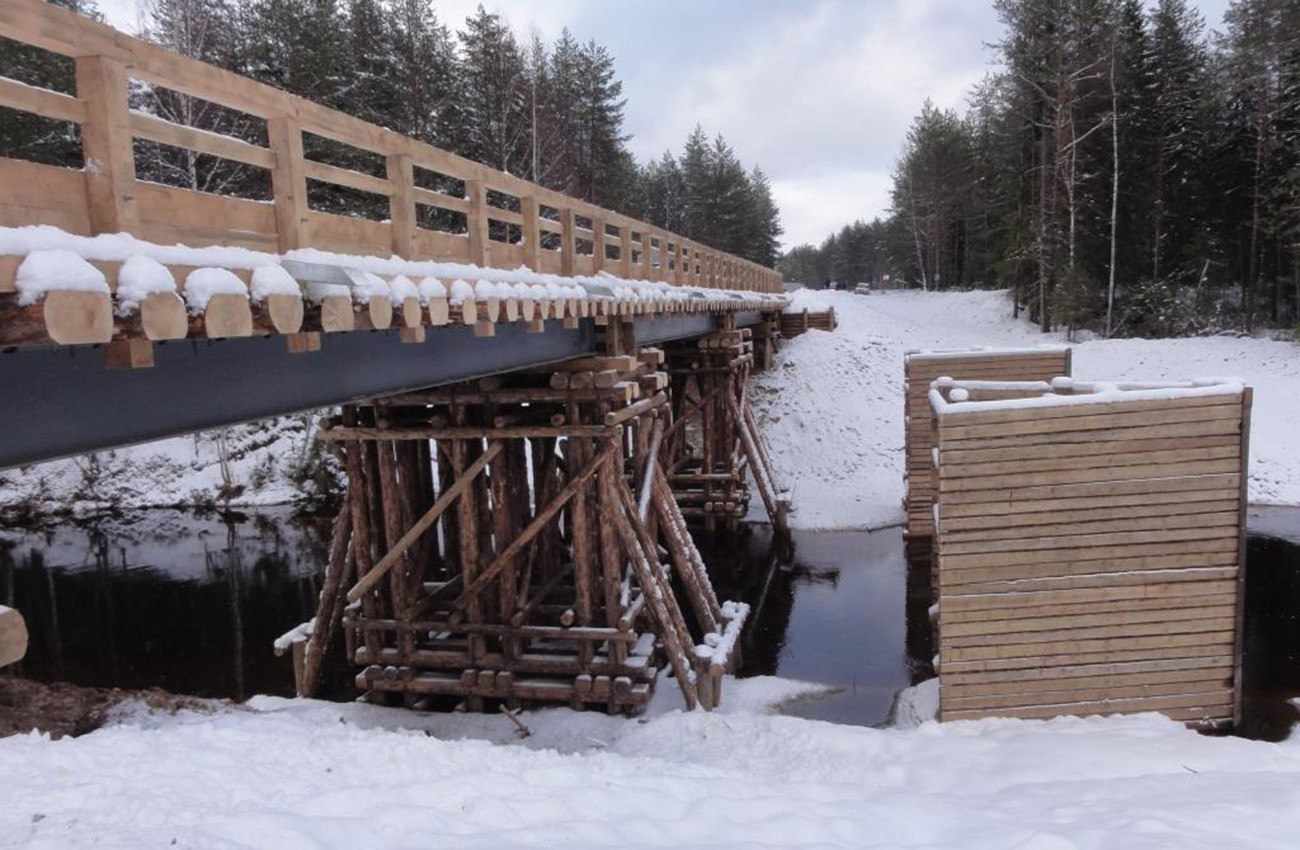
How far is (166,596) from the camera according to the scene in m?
13.9

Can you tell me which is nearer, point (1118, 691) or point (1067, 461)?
point (1067, 461)

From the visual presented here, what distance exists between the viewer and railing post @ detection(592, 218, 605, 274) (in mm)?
7930

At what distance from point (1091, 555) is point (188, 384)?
7241mm

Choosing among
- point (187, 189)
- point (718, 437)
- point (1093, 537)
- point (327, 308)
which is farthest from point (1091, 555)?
point (718, 437)

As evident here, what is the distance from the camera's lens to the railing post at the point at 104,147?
267cm

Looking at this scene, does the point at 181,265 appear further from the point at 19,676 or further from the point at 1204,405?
the point at 19,676

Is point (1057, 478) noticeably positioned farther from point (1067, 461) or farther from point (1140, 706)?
point (1140, 706)

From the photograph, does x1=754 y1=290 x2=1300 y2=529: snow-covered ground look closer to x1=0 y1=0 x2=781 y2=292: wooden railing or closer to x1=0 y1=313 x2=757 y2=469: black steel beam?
x1=0 y1=313 x2=757 y2=469: black steel beam

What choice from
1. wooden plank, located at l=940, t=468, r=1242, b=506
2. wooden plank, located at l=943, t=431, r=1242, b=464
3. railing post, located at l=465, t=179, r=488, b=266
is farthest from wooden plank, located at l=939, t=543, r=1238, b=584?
railing post, located at l=465, t=179, r=488, b=266

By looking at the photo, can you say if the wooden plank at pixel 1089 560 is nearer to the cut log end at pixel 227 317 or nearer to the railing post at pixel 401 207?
the railing post at pixel 401 207

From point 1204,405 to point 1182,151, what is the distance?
24.1 m

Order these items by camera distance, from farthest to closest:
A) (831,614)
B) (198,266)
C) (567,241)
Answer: (831,614), (567,241), (198,266)

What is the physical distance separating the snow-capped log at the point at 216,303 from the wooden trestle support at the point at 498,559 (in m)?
4.62

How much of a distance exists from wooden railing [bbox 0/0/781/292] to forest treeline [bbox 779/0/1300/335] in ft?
80.3
